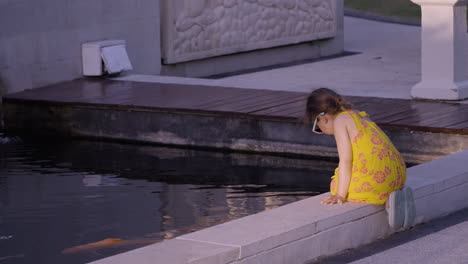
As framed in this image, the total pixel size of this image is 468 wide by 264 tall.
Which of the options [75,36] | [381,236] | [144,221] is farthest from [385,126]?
[75,36]

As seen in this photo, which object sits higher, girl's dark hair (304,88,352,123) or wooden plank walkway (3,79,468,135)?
girl's dark hair (304,88,352,123)

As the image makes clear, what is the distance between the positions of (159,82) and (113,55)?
0.88 meters

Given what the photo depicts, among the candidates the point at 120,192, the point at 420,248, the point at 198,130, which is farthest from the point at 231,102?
the point at 420,248

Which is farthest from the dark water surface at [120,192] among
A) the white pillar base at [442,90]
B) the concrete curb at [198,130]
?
the white pillar base at [442,90]

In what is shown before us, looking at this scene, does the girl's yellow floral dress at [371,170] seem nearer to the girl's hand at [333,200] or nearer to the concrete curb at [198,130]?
the girl's hand at [333,200]

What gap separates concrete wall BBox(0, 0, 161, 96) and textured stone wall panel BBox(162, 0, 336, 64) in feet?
1.20

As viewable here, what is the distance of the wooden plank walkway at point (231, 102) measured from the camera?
28.5ft

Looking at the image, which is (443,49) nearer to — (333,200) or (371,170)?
(371,170)

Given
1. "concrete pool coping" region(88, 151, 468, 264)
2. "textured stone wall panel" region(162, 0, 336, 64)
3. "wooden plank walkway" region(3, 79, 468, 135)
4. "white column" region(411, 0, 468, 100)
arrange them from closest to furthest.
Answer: "concrete pool coping" region(88, 151, 468, 264) < "wooden plank walkway" region(3, 79, 468, 135) < "white column" region(411, 0, 468, 100) < "textured stone wall panel" region(162, 0, 336, 64)

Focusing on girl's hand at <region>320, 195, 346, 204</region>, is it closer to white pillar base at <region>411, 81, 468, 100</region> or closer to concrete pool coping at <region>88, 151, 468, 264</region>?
concrete pool coping at <region>88, 151, 468, 264</region>

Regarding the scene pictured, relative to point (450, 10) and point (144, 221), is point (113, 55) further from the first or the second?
point (144, 221)

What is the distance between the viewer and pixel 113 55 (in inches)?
476

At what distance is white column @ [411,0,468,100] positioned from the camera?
31.4 ft

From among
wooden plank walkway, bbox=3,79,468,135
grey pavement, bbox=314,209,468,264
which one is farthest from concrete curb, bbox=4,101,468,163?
grey pavement, bbox=314,209,468,264
